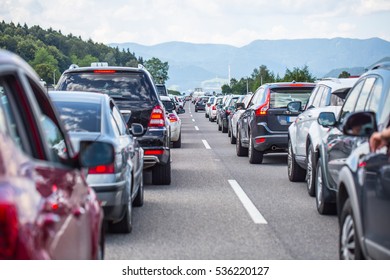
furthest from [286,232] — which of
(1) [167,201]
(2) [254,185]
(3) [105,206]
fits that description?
(2) [254,185]

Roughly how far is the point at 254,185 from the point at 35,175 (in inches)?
447

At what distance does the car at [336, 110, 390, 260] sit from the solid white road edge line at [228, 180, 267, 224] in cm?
385

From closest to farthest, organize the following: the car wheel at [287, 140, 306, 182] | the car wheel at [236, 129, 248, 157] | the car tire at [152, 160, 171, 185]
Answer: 1. the car tire at [152, 160, 171, 185]
2. the car wheel at [287, 140, 306, 182]
3. the car wheel at [236, 129, 248, 157]

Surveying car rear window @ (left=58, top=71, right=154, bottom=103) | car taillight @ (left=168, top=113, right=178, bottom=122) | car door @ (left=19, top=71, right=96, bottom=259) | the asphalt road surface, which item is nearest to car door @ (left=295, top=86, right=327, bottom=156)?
the asphalt road surface

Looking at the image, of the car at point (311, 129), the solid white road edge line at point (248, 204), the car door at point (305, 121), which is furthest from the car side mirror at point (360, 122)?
the car door at point (305, 121)

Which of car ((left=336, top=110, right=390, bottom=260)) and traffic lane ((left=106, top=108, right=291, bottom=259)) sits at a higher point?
car ((left=336, top=110, right=390, bottom=260))

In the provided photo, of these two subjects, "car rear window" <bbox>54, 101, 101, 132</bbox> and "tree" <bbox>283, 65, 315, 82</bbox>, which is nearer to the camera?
"car rear window" <bbox>54, 101, 101, 132</bbox>

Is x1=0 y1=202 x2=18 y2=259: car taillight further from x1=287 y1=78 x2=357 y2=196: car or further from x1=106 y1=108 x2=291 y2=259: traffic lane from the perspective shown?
x1=287 y1=78 x2=357 y2=196: car

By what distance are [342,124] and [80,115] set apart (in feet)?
11.7

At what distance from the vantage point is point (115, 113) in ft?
34.0

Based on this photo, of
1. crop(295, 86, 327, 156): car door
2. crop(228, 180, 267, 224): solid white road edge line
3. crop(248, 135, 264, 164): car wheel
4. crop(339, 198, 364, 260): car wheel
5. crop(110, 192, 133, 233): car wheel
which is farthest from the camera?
crop(248, 135, 264, 164): car wheel

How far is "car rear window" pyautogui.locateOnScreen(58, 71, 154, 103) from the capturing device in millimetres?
13594

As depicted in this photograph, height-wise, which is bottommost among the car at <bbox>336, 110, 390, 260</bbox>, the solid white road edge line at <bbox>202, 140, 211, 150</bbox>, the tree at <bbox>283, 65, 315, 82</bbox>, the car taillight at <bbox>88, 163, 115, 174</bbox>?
the tree at <bbox>283, 65, 315, 82</bbox>

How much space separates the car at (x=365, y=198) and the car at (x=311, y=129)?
5713 mm
